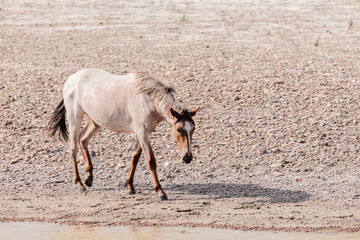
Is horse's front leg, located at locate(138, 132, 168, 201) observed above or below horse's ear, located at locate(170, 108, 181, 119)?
below

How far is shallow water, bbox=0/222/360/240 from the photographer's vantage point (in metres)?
6.84

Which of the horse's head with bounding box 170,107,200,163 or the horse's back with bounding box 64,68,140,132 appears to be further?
the horse's back with bounding box 64,68,140,132

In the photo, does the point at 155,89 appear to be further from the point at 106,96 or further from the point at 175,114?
the point at 106,96

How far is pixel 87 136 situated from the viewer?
9094 mm

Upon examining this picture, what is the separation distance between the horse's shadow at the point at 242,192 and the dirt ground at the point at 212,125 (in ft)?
0.08

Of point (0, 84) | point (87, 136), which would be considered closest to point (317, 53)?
point (0, 84)

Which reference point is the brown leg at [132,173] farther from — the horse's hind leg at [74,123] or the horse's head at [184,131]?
the horse's hind leg at [74,123]

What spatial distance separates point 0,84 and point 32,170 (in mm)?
4750

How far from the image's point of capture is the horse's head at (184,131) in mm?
7656

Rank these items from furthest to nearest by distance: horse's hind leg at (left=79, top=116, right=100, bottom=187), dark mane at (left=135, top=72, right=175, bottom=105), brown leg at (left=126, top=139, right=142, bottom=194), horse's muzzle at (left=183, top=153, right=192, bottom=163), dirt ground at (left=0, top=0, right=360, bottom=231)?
horse's hind leg at (left=79, top=116, right=100, bottom=187) < brown leg at (left=126, top=139, right=142, bottom=194) < dark mane at (left=135, top=72, right=175, bottom=105) < dirt ground at (left=0, top=0, right=360, bottom=231) < horse's muzzle at (left=183, top=153, right=192, bottom=163)

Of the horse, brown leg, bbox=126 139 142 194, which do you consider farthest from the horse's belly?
brown leg, bbox=126 139 142 194

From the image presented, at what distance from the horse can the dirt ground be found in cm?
43

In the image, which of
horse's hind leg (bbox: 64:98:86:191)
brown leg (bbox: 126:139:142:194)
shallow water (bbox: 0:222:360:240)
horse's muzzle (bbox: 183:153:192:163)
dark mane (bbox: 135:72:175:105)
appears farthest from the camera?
horse's hind leg (bbox: 64:98:86:191)

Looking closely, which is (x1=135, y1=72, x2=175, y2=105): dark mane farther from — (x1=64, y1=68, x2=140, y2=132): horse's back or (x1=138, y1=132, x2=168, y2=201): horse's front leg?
(x1=138, y1=132, x2=168, y2=201): horse's front leg
